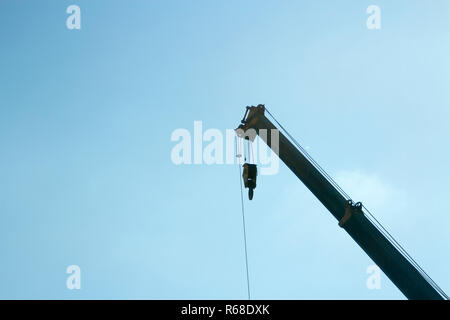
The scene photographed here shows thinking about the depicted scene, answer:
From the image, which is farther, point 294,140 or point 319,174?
point 294,140

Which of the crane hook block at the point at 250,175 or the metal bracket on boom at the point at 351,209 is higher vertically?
the crane hook block at the point at 250,175

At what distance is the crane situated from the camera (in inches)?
436

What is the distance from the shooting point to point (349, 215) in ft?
40.4

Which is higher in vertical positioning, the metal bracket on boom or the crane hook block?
the crane hook block

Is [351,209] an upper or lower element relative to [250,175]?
lower

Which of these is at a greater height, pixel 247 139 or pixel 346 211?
pixel 247 139

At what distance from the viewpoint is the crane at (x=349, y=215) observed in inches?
436

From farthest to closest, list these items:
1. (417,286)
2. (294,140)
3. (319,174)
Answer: (294,140), (319,174), (417,286)
